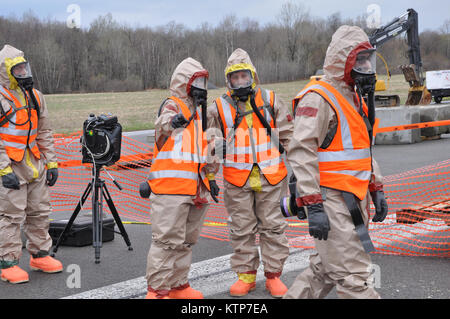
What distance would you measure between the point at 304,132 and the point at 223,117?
4.90 ft

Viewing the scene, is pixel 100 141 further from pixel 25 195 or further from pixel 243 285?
pixel 243 285

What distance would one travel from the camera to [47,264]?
211 inches

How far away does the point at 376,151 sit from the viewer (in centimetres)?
1420

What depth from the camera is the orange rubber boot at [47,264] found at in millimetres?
5355

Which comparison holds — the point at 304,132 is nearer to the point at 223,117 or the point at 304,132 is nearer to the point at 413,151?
the point at 223,117

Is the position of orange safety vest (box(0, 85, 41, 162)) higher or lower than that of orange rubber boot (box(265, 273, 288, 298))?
higher

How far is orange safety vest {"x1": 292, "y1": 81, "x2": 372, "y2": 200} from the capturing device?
3416 millimetres

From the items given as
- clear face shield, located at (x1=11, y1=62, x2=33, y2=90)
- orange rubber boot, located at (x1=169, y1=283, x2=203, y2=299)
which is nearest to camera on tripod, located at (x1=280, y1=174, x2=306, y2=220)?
orange rubber boot, located at (x1=169, y1=283, x2=203, y2=299)

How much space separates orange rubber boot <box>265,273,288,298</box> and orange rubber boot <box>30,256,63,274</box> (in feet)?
7.18

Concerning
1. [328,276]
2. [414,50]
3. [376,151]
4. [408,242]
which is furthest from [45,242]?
[414,50]

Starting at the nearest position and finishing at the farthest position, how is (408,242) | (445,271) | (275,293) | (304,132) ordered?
(304,132) < (275,293) < (445,271) < (408,242)

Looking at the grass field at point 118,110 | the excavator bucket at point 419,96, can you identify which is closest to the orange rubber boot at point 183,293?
the grass field at point 118,110

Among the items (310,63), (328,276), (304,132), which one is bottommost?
(328,276)

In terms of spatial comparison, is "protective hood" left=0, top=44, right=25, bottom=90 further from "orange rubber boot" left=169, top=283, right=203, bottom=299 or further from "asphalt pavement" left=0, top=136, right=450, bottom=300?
"orange rubber boot" left=169, top=283, right=203, bottom=299
